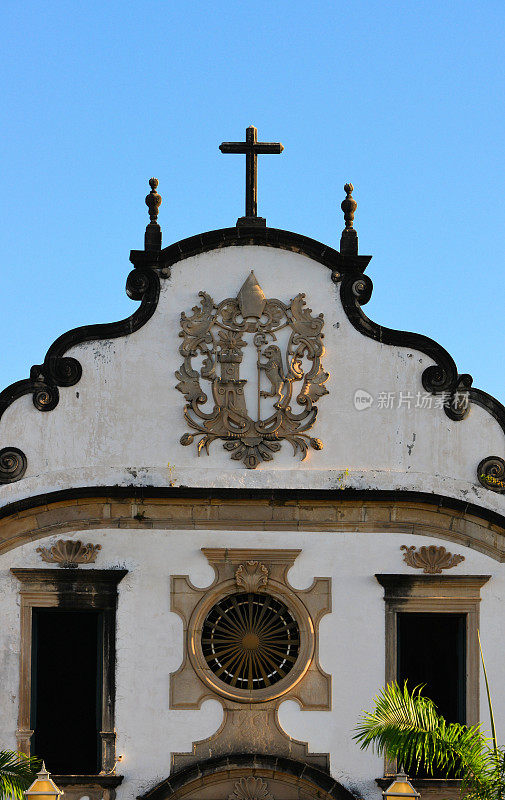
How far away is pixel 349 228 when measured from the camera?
17.2m

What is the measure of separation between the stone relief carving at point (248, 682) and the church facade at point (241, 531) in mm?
22

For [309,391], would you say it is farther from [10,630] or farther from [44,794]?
[44,794]

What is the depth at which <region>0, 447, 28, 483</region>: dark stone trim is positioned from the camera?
1656 cm

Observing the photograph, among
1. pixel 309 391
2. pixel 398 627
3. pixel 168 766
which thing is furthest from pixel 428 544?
pixel 168 766

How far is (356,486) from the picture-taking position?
54.9 ft

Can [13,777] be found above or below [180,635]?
below

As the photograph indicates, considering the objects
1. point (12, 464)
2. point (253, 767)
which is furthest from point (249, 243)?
point (253, 767)

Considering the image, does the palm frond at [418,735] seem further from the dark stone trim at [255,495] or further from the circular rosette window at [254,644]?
the dark stone trim at [255,495]

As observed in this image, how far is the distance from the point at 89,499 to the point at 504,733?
16.9 feet

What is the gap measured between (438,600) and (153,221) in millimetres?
5304

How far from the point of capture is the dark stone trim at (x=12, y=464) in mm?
16562

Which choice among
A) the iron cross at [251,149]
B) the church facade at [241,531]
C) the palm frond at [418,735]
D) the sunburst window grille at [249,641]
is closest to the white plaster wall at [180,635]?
the church facade at [241,531]
